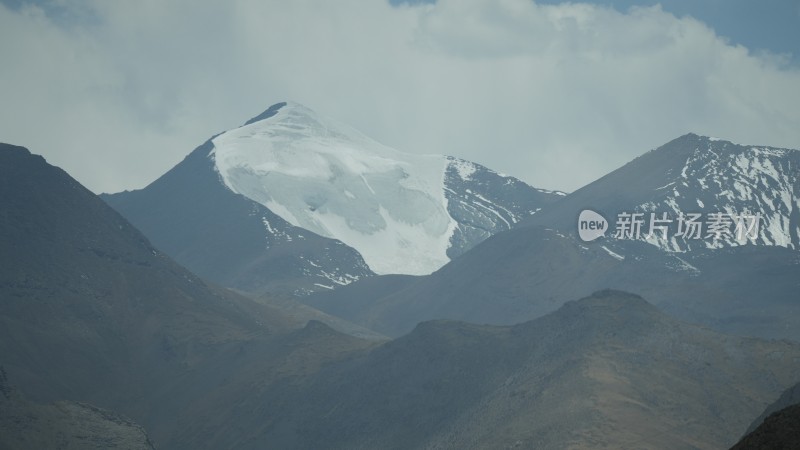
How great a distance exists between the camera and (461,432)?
196 meters

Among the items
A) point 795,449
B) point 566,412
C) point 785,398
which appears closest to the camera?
point 795,449

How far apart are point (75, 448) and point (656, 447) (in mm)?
86718

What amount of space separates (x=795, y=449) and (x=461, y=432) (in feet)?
455

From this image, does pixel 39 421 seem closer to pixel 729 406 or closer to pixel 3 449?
pixel 3 449

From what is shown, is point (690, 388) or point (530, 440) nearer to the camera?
point (530, 440)

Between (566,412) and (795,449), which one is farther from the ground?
(795,449)

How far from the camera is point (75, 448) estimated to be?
187875mm

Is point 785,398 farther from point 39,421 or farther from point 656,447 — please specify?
point 39,421

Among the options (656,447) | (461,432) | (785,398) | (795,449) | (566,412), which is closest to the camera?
(795,449)

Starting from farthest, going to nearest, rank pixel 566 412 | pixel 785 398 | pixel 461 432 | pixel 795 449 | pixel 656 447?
pixel 461 432 < pixel 566 412 < pixel 656 447 < pixel 785 398 < pixel 795 449

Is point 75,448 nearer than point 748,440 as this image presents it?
No

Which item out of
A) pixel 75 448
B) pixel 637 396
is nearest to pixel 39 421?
pixel 75 448

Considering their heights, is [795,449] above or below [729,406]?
above

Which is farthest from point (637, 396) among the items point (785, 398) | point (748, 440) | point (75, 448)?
point (748, 440)
